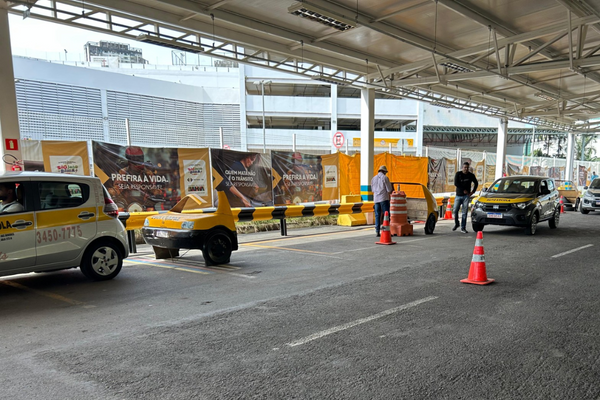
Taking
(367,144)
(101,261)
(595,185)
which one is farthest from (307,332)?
(595,185)

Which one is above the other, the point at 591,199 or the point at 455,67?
the point at 455,67

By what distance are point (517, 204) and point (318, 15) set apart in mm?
7568

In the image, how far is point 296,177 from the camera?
15414 millimetres

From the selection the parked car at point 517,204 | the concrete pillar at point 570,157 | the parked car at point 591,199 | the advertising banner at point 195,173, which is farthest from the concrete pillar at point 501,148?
the advertising banner at point 195,173

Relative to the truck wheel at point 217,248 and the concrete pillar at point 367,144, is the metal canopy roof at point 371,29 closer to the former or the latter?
the concrete pillar at point 367,144

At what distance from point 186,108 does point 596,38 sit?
1241 inches

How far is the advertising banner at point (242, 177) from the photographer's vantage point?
13.2m

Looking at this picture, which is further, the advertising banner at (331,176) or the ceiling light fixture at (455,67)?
the advertising banner at (331,176)

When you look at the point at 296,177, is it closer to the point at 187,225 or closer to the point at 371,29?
the point at 371,29

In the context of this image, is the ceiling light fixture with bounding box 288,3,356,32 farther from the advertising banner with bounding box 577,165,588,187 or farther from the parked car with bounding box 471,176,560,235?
the advertising banner with bounding box 577,165,588,187

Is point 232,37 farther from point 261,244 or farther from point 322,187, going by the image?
point 322,187

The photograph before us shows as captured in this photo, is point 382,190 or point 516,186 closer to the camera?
point 382,190

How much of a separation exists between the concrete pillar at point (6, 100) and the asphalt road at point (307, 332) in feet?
10.3

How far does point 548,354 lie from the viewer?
3.95 meters
